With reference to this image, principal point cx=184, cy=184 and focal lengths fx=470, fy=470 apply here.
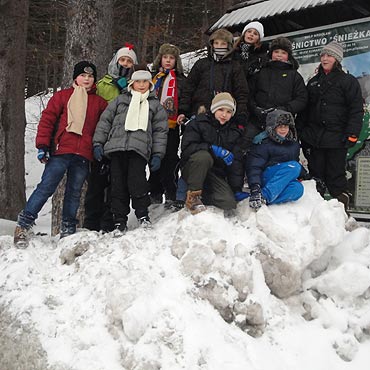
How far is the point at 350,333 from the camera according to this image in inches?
150

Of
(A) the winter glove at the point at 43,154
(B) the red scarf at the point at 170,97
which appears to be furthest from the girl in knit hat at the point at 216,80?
(A) the winter glove at the point at 43,154

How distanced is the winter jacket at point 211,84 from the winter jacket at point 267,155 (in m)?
0.42

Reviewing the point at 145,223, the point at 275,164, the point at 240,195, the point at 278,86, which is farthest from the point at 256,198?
the point at 278,86

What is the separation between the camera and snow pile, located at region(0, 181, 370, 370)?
334 centimetres

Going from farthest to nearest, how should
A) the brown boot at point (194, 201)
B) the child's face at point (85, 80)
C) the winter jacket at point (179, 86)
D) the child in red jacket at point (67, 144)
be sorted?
the winter jacket at point (179, 86) → the child's face at point (85, 80) → the child in red jacket at point (67, 144) → the brown boot at point (194, 201)

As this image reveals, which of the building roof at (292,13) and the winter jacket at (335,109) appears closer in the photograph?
the winter jacket at (335,109)

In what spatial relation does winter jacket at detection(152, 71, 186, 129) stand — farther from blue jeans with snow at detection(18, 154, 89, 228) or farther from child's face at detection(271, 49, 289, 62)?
blue jeans with snow at detection(18, 154, 89, 228)

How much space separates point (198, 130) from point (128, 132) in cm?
68

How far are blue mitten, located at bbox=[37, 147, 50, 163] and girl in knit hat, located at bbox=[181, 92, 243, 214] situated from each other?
134cm

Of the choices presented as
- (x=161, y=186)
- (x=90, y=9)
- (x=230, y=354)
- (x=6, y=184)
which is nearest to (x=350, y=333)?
(x=230, y=354)

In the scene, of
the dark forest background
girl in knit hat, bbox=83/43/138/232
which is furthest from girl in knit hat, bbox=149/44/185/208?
the dark forest background

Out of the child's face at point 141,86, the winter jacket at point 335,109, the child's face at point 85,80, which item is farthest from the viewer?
the winter jacket at point 335,109

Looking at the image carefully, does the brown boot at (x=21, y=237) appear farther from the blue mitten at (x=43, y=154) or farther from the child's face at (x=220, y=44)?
the child's face at (x=220, y=44)

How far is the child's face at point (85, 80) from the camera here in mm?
4836
